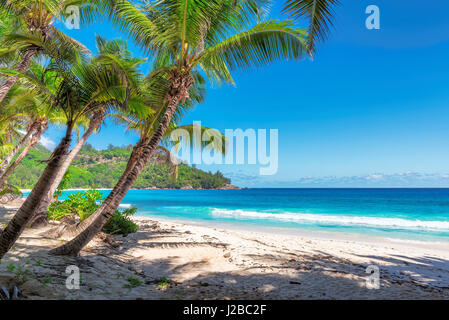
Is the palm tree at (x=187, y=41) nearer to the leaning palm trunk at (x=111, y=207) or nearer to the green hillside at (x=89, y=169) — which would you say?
the leaning palm trunk at (x=111, y=207)

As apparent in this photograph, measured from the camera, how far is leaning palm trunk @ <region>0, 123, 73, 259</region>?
320 cm

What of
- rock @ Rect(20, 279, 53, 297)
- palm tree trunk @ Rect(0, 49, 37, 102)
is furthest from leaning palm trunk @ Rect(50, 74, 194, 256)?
palm tree trunk @ Rect(0, 49, 37, 102)

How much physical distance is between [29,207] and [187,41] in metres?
4.51

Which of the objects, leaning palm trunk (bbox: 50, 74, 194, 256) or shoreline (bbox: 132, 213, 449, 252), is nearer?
leaning palm trunk (bbox: 50, 74, 194, 256)

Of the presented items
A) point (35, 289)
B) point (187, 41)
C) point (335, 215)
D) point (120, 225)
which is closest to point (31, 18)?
point (187, 41)

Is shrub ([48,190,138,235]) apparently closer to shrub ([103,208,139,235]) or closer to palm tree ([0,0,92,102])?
shrub ([103,208,139,235])

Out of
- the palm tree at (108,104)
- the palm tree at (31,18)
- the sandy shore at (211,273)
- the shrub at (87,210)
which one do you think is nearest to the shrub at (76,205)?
the shrub at (87,210)

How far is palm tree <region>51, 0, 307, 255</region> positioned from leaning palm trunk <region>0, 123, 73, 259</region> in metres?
1.42

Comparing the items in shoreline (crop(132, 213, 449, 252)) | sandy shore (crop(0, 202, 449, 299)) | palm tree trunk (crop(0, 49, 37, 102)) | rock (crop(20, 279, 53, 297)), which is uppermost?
palm tree trunk (crop(0, 49, 37, 102))

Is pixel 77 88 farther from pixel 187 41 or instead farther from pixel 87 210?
pixel 87 210

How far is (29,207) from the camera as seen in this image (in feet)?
10.5

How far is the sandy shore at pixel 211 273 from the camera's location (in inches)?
138
